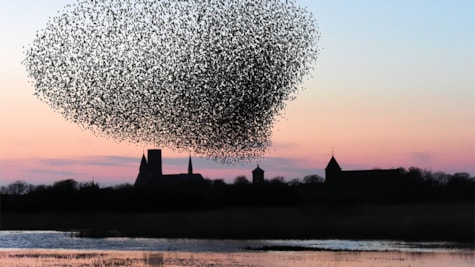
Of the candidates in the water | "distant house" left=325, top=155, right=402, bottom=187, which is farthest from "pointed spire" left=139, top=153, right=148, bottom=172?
the water

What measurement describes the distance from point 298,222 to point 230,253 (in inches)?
654

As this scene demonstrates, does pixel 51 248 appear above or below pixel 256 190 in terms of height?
below

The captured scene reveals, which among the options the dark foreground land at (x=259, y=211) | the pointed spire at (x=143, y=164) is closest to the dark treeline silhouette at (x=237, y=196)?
the dark foreground land at (x=259, y=211)

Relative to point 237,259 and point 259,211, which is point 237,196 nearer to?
point 259,211

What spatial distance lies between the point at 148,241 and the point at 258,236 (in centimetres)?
678

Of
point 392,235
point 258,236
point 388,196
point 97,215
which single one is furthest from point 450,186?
point 97,215

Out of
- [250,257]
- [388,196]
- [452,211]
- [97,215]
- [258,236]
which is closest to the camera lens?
[250,257]

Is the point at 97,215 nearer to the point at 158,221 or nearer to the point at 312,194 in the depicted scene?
the point at 158,221

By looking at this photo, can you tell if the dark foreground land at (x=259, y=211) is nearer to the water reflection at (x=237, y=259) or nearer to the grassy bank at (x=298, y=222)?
the grassy bank at (x=298, y=222)

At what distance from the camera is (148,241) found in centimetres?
4681

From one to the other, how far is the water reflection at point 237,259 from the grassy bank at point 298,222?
938 centimetres

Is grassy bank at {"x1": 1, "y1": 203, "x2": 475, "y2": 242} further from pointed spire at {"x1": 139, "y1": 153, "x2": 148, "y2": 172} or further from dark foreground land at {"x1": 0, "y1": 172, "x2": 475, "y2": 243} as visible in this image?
pointed spire at {"x1": 139, "y1": 153, "x2": 148, "y2": 172}

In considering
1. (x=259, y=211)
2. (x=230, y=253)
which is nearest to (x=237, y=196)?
(x=259, y=211)

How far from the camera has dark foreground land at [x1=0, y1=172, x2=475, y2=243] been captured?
4703cm
